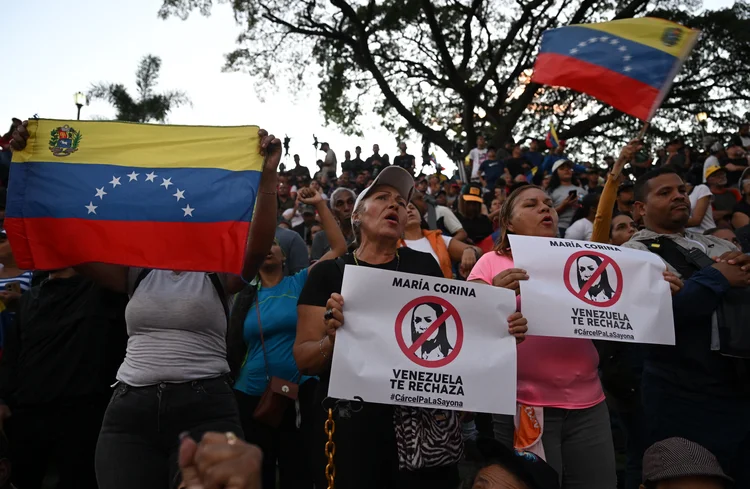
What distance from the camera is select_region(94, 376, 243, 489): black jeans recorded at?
287cm

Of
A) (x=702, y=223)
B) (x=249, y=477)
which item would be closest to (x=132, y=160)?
(x=249, y=477)

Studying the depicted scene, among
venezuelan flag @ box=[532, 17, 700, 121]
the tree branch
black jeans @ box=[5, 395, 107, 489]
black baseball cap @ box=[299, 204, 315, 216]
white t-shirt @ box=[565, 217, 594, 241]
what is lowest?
black jeans @ box=[5, 395, 107, 489]

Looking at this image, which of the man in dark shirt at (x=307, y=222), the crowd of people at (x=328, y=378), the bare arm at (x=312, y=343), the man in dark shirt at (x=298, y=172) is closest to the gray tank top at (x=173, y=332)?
the crowd of people at (x=328, y=378)

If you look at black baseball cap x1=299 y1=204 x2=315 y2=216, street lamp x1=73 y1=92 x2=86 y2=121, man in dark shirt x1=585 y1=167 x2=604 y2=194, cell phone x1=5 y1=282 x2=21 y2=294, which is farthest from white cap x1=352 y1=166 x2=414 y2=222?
street lamp x1=73 y1=92 x2=86 y2=121

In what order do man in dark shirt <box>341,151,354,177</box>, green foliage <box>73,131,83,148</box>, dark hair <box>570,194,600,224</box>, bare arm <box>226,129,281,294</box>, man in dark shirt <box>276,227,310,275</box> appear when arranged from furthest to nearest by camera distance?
1. man in dark shirt <box>341,151,354,177</box>
2. dark hair <box>570,194,600,224</box>
3. man in dark shirt <box>276,227,310,275</box>
4. green foliage <box>73,131,83,148</box>
5. bare arm <box>226,129,281,294</box>

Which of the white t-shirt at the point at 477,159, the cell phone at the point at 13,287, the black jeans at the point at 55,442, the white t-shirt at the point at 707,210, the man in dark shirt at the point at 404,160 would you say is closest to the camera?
the black jeans at the point at 55,442

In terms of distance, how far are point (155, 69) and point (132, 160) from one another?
32.2 meters

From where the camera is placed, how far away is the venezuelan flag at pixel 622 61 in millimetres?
4395

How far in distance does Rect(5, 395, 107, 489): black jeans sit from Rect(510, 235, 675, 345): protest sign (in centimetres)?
279

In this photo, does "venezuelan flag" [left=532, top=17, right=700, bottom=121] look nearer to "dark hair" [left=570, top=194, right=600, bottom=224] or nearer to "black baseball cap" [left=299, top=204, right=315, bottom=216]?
"dark hair" [left=570, top=194, right=600, bottom=224]

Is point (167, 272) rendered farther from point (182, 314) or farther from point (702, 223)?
point (702, 223)

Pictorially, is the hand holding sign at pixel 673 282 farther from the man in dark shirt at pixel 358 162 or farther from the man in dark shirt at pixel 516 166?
the man in dark shirt at pixel 358 162

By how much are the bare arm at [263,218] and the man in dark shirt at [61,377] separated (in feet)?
3.91

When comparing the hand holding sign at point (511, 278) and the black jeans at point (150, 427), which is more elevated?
the hand holding sign at point (511, 278)
